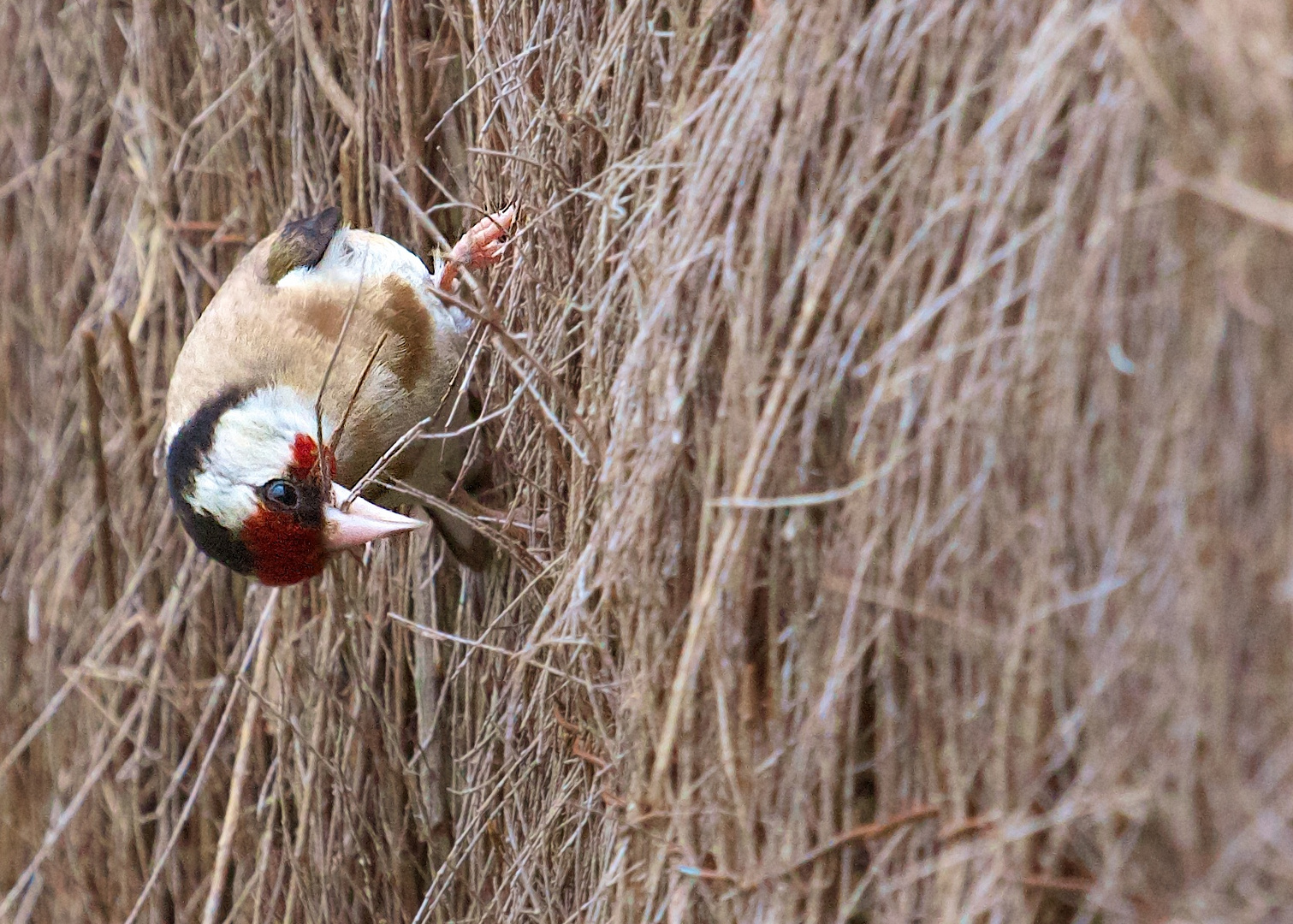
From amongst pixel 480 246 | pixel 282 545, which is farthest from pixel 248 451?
pixel 480 246

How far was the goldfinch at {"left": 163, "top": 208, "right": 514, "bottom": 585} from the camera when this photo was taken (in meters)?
2.03

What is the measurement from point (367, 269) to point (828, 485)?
1220 millimetres

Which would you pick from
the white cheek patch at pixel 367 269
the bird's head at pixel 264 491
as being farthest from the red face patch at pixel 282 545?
the white cheek patch at pixel 367 269

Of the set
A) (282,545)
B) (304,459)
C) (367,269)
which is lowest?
(282,545)

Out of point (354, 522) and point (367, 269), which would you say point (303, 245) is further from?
point (354, 522)

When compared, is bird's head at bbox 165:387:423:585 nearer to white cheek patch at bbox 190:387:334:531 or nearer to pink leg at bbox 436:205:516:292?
white cheek patch at bbox 190:387:334:531

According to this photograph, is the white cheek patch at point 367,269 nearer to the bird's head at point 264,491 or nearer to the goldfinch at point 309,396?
the goldfinch at point 309,396

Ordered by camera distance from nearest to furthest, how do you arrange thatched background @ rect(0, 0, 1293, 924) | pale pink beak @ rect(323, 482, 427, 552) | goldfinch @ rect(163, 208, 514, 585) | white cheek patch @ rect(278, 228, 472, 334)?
thatched background @ rect(0, 0, 1293, 924) < pale pink beak @ rect(323, 482, 427, 552) < goldfinch @ rect(163, 208, 514, 585) < white cheek patch @ rect(278, 228, 472, 334)

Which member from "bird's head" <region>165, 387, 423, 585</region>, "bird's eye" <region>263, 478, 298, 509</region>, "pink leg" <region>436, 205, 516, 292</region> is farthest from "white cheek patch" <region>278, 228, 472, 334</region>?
"bird's eye" <region>263, 478, 298, 509</region>

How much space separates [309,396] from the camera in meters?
2.19

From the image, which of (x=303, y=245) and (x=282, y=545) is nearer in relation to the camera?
(x=282, y=545)

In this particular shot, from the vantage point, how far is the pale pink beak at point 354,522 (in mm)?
1901

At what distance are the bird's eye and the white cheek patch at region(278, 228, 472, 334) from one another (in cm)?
41

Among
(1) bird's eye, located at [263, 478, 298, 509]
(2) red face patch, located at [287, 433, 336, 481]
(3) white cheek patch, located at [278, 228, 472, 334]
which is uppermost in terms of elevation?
(3) white cheek patch, located at [278, 228, 472, 334]
